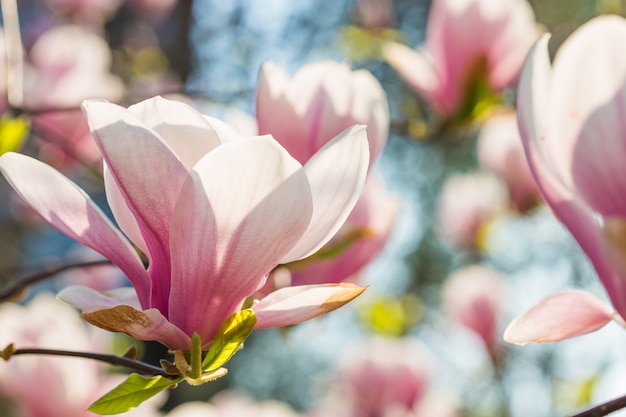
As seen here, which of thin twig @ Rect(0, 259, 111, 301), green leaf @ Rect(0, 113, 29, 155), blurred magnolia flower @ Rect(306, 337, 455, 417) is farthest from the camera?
blurred magnolia flower @ Rect(306, 337, 455, 417)

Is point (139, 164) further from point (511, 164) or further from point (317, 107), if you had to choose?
point (511, 164)

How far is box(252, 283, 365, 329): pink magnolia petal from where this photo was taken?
407 millimetres

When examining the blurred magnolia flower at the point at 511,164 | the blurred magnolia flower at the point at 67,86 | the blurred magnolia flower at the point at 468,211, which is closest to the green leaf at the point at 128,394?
the blurred magnolia flower at the point at 67,86

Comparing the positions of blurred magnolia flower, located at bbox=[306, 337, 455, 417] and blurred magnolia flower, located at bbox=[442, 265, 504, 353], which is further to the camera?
blurred magnolia flower, located at bbox=[442, 265, 504, 353]

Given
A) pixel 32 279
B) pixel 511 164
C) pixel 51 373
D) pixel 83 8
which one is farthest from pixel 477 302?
pixel 83 8

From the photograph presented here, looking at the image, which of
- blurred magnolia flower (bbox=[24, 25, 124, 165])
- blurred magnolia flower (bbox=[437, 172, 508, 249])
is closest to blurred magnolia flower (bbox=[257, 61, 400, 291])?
blurred magnolia flower (bbox=[24, 25, 124, 165])

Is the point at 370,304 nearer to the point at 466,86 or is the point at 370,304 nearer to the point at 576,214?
the point at 466,86

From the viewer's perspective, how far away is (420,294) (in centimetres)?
465

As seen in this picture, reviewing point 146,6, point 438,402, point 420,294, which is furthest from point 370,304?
point 420,294

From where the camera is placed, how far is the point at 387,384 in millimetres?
1441

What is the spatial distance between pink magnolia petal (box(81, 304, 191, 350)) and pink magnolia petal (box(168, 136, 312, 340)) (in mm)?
18

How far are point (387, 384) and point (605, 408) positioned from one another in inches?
42.4

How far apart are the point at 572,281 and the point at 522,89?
2.32 metres

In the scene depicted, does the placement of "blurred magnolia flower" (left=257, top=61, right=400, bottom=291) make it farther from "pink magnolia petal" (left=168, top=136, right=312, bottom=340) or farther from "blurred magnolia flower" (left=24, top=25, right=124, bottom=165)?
"blurred magnolia flower" (left=24, top=25, right=124, bottom=165)
